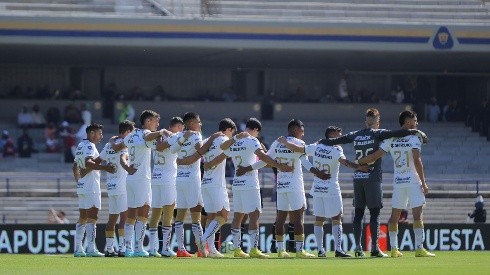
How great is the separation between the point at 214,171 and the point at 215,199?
458 mm

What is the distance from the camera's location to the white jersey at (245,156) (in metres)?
22.6

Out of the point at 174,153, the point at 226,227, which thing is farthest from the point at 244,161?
the point at 226,227

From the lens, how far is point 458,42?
141 feet

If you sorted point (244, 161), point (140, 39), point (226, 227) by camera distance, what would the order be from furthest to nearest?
point (140, 39), point (226, 227), point (244, 161)

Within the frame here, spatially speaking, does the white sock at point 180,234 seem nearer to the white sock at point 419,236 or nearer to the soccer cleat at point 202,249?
the soccer cleat at point 202,249

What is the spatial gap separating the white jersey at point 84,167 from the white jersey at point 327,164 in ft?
12.5

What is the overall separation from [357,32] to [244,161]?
66.9 feet

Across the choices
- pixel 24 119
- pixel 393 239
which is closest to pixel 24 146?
pixel 24 119

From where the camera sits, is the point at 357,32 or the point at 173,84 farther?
the point at 173,84

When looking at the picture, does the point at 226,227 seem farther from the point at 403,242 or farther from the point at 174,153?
the point at 174,153

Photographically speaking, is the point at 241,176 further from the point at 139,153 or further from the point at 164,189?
the point at 139,153

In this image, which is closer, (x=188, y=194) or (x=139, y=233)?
(x=188, y=194)

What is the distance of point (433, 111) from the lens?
153 feet

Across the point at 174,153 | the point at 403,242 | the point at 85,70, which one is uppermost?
the point at 85,70
